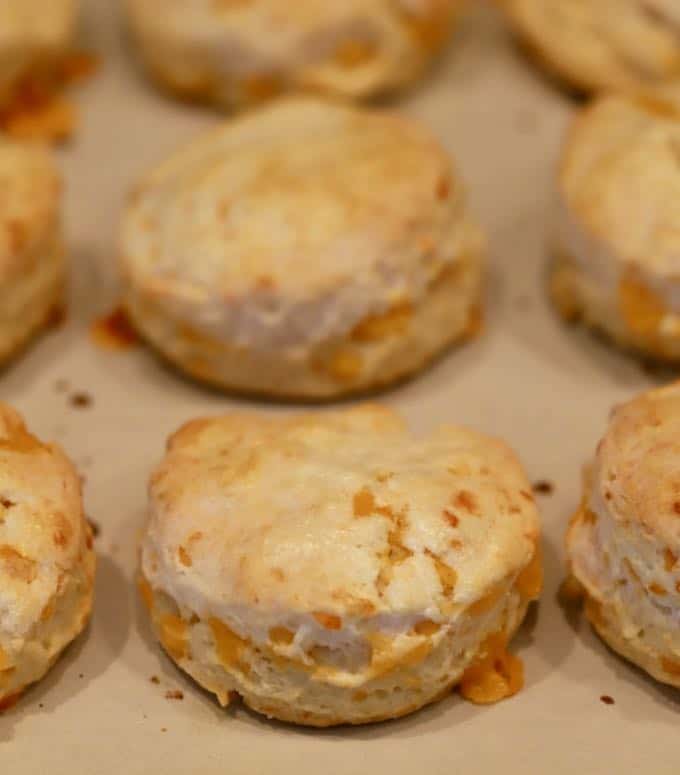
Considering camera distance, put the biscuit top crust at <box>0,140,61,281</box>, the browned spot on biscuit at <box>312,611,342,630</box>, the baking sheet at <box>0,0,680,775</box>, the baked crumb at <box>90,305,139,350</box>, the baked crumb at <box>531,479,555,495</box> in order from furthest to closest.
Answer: the baked crumb at <box>90,305,139,350</box>, the biscuit top crust at <box>0,140,61,281</box>, the baked crumb at <box>531,479,555,495</box>, the baking sheet at <box>0,0,680,775</box>, the browned spot on biscuit at <box>312,611,342,630</box>

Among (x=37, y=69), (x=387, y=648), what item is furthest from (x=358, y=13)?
(x=387, y=648)

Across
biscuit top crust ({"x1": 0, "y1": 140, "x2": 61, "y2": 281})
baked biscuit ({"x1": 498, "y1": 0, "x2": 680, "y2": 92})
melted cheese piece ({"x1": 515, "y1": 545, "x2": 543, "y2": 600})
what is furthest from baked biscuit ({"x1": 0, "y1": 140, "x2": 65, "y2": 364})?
baked biscuit ({"x1": 498, "y1": 0, "x2": 680, "y2": 92})

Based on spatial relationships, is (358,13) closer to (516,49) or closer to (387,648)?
(516,49)

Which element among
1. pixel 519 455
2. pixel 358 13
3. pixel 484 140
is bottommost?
pixel 519 455

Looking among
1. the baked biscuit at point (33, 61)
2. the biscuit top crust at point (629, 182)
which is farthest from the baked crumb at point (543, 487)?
the baked biscuit at point (33, 61)

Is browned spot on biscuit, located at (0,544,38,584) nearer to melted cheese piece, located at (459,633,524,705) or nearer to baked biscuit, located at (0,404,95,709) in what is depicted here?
baked biscuit, located at (0,404,95,709)

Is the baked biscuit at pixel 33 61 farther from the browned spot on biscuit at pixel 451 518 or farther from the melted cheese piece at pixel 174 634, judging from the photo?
the browned spot on biscuit at pixel 451 518

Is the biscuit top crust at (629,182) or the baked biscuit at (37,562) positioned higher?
the biscuit top crust at (629,182)
